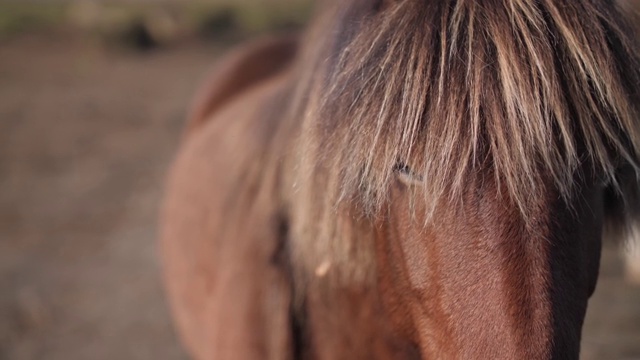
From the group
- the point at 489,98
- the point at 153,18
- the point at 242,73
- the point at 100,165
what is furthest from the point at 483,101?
the point at 153,18

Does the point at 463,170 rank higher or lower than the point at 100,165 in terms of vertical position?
higher

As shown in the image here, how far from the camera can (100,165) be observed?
14.8ft

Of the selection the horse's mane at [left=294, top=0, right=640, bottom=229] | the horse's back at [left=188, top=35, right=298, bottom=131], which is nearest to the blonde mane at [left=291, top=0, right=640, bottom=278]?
the horse's mane at [left=294, top=0, right=640, bottom=229]

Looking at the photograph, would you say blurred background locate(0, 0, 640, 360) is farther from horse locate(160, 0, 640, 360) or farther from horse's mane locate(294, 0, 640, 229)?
horse's mane locate(294, 0, 640, 229)

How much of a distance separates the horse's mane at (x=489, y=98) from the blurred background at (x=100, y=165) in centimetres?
198

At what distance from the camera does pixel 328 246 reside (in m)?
1.20

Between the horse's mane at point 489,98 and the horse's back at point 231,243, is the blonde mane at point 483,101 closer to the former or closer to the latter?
the horse's mane at point 489,98

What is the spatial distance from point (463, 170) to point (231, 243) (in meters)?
0.75

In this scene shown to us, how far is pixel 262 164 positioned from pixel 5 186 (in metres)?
3.18

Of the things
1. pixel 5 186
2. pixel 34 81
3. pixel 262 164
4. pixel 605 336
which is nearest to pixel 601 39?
pixel 262 164

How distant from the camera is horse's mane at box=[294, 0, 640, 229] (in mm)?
901

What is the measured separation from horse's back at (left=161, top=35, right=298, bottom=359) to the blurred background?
1032 millimetres

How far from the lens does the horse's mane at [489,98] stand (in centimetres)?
90

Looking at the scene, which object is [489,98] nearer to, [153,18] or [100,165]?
[100,165]
